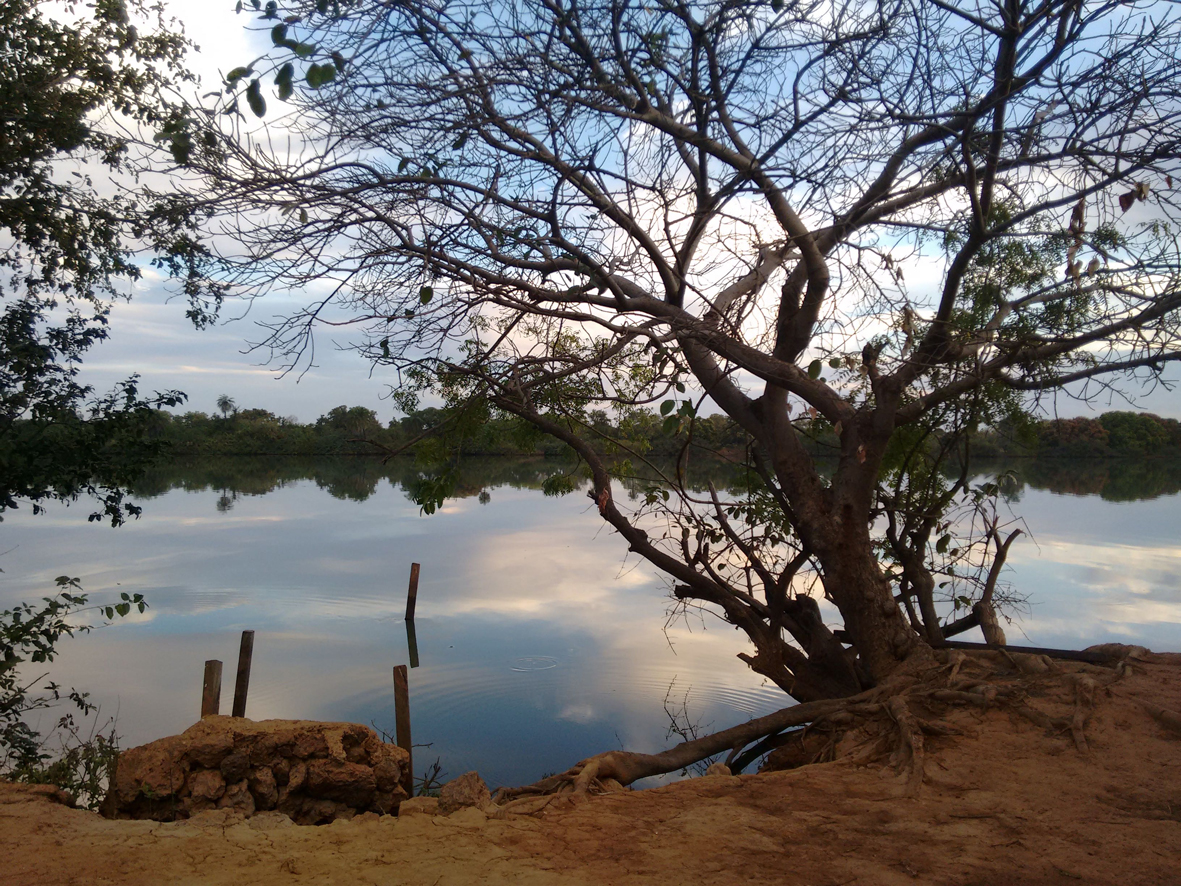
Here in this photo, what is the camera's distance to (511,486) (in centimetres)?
3491

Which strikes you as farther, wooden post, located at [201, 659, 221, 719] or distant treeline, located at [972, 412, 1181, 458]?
distant treeline, located at [972, 412, 1181, 458]

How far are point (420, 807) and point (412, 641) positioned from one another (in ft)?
25.7

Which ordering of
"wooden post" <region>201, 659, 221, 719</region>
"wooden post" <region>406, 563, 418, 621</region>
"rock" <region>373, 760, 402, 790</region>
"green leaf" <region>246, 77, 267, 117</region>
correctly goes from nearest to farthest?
"green leaf" <region>246, 77, 267, 117</region> → "rock" <region>373, 760, 402, 790</region> → "wooden post" <region>201, 659, 221, 719</region> → "wooden post" <region>406, 563, 418, 621</region>

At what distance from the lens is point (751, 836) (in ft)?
11.2

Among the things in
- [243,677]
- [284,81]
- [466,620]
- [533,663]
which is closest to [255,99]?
[284,81]

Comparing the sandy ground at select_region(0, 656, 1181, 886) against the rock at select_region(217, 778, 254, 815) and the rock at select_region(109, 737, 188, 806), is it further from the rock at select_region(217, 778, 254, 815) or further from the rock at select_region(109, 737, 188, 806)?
the rock at select_region(217, 778, 254, 815)

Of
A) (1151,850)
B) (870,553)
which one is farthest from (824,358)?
(1151,850)

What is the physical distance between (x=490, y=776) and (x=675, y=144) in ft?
16.8

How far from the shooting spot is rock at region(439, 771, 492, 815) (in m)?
4.00

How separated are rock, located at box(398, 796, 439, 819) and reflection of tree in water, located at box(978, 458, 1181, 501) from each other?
2160cm

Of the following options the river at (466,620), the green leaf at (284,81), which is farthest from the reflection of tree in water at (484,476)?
the green leaf at (284,81)

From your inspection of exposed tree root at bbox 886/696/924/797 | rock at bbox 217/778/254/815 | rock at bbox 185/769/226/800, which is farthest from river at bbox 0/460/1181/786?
exposed tree root at bbox 886/696/924/797

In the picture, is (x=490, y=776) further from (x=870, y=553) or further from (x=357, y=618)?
(x=357, y=618)

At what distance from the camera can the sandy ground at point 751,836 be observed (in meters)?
3.08
